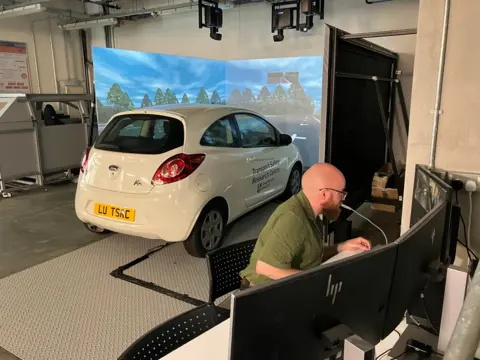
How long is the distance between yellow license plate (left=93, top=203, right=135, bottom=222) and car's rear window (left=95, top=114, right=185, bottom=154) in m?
0.52

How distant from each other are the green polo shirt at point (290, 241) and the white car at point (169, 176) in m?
1.76

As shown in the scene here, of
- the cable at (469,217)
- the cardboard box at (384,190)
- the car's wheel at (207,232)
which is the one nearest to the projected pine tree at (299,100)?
the cardboard box at (384,190)

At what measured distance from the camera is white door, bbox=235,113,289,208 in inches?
176

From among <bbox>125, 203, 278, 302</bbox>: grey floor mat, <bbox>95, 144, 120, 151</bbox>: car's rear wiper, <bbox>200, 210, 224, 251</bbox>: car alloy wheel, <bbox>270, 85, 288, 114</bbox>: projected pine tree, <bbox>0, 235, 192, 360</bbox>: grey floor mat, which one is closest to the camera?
<bbox>0, 235, 192, 360</bbox>: grey floor mat

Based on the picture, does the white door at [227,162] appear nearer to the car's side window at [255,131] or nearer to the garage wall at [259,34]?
the car's side window at [255,131]

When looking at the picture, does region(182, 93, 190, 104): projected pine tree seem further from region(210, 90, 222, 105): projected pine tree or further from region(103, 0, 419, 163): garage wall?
region(103, 0, 419, 163): garage wall

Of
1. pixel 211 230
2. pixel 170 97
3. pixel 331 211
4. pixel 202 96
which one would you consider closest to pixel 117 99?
pixel 170 97

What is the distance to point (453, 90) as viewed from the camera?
215cm

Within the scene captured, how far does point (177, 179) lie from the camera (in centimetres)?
351

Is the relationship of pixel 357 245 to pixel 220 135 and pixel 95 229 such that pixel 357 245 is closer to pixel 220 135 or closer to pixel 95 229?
pixel 220 135

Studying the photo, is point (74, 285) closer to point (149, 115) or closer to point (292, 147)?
point (149, 115)

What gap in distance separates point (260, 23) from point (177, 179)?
5.32 metres

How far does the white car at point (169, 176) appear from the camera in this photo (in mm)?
3521

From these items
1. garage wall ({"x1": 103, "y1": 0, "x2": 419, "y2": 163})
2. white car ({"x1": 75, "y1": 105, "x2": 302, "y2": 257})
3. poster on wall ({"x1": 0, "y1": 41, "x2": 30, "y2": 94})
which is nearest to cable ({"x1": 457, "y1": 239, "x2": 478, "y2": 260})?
white car ({"x1": 75, "y1": 105, "x2": 302, "y2": 257})
